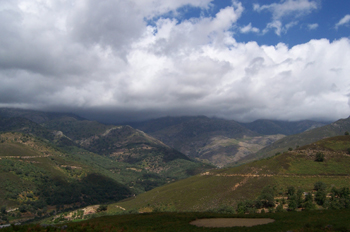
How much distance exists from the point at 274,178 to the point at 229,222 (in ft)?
254

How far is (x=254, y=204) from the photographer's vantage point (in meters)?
99.8

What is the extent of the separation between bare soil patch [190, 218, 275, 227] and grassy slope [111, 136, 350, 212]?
4932 centimetres

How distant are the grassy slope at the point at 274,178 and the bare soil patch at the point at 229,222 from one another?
4932 cm

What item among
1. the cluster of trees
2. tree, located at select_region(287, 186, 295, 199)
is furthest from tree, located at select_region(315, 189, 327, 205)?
tree, located at select_region(287, 186, 295, 199)

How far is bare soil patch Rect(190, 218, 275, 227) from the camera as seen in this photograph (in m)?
59.7

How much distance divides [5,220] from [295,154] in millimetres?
220803

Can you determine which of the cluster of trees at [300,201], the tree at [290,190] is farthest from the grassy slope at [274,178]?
the cluster of trees at [300,201]

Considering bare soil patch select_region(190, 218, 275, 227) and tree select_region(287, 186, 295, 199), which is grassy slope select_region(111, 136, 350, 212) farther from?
bare soil patch select_region(190, 218, 275, 227)

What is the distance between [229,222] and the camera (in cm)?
6294

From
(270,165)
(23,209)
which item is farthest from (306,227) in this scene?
(23,209)

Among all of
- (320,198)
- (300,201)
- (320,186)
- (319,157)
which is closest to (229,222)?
(300,201)

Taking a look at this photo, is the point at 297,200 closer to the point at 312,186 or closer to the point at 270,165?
the point at 312,186

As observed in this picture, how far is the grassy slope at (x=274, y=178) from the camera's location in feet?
387

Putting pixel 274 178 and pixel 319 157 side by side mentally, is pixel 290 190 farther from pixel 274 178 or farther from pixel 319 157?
pixel 319 157
